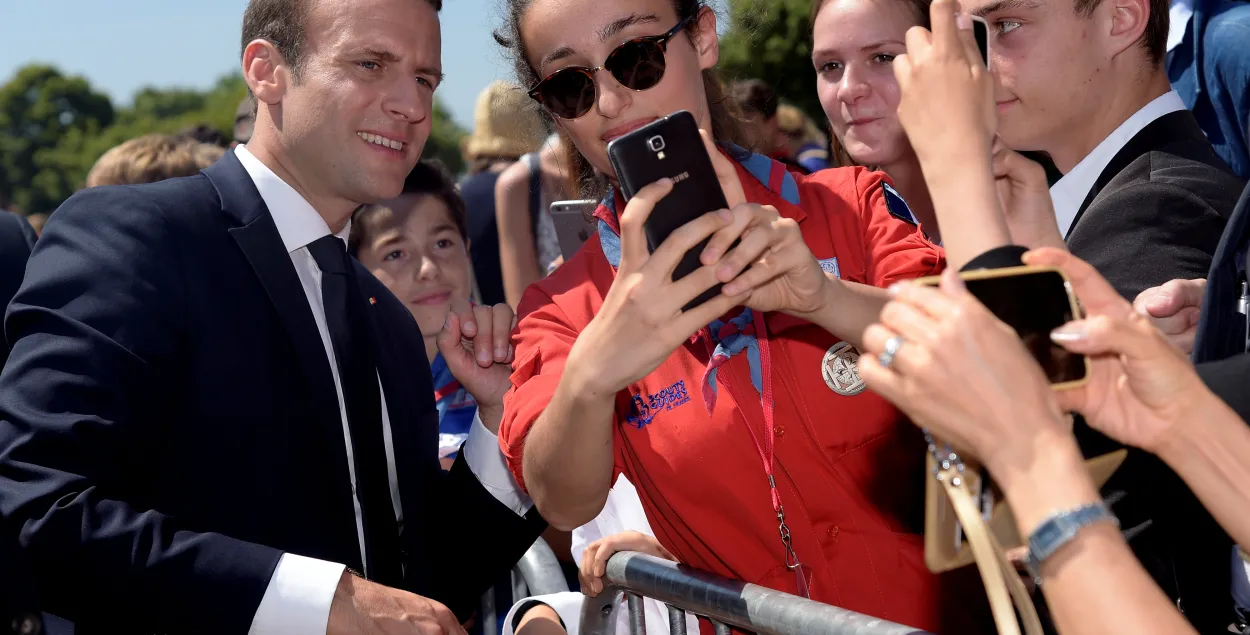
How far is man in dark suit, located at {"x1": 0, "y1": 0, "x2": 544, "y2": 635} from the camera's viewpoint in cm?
284

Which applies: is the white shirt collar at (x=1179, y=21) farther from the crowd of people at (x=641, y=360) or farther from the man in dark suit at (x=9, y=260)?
the man in dark suit at (x=9, y=260)

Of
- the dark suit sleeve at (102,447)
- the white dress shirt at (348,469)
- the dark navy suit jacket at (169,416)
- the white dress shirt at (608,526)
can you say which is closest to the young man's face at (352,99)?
the white dress shirt at (348,469)

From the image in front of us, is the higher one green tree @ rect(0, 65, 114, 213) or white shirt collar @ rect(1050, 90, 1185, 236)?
green tree @ rect(0, 65, 114, 213)

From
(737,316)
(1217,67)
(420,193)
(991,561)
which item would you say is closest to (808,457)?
(737,316)

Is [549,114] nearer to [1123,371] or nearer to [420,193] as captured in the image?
[1123,371]

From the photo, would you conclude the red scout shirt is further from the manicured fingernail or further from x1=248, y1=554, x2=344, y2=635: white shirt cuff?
the manicured fingernail

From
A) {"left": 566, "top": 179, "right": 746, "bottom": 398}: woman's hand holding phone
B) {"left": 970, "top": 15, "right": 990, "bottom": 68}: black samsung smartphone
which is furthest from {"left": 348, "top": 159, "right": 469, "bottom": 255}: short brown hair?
{"left": 970, "top": 15, "right": 990, "bottom": 68}: black samsung smartphone

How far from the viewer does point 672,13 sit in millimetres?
2936

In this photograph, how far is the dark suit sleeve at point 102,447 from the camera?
2.80 m

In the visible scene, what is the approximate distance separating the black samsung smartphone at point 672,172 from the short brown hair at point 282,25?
6.27 ft

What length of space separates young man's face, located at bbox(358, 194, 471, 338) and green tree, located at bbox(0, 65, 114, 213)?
377ft

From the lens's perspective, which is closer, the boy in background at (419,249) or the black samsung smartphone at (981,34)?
the black samsung smartphone at (981,34)

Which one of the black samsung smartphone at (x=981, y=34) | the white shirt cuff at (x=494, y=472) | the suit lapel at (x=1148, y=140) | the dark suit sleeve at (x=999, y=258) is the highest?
the black samsung smartphone at (x=981, y=34)

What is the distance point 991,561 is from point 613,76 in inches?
61.9
